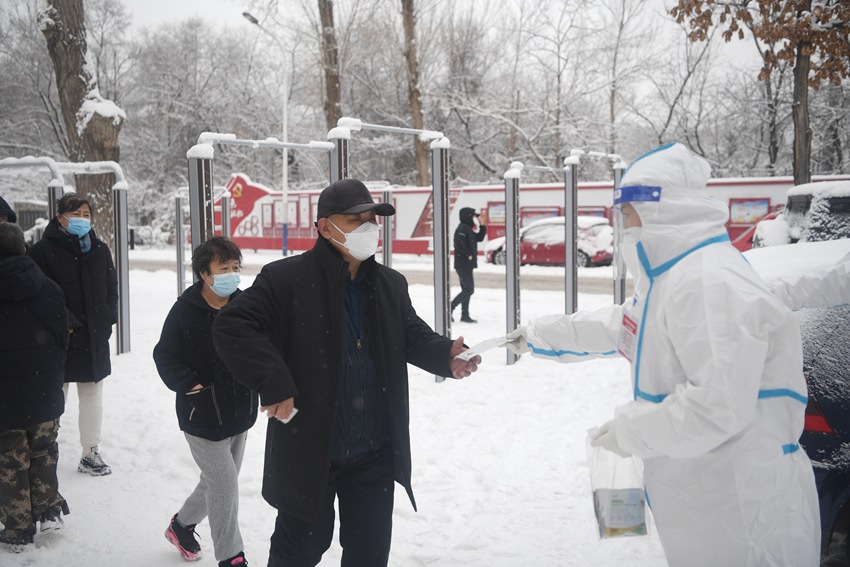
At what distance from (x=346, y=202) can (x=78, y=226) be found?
3263mm

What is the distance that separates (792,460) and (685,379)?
1.44ft

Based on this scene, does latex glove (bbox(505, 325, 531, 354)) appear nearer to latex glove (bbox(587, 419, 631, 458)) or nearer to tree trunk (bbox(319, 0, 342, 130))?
latex glove (bbox(587, 419, 631, 458))

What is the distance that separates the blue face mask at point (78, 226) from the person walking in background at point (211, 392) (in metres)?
2.03

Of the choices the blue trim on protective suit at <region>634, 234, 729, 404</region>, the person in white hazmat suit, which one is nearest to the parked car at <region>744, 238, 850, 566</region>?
the person in white hazmat suit

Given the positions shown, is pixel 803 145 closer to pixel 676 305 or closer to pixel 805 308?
pixel 805 308

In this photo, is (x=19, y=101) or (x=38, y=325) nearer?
(x=38, y=325)

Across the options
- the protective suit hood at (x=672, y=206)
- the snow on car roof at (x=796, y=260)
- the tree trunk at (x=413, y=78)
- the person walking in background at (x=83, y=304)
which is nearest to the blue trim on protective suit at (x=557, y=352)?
the protective suit hood at (x=672, y=206)

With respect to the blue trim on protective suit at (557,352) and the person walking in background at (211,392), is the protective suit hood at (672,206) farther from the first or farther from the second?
the person walking in background at (211,392)

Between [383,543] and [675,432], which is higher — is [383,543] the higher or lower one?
the lower one

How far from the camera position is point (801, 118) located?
1306 centimetres

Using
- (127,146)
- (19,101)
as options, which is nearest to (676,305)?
(19,101)

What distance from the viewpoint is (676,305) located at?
230cm

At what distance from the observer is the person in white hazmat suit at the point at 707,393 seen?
2.19 meters

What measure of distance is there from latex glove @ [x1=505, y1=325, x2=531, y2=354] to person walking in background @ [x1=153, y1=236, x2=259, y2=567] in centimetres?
143
